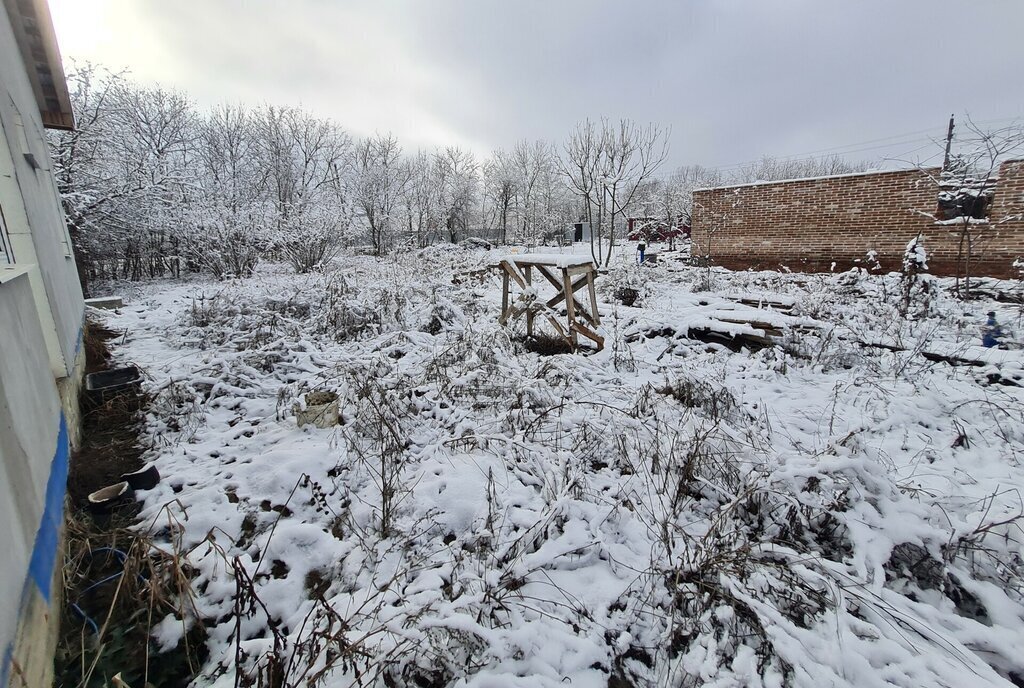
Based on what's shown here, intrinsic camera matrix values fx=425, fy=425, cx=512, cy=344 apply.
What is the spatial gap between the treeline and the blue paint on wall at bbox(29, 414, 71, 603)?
11.2 meters

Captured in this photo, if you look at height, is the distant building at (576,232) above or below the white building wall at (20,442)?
above

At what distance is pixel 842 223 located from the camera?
10164 millimetres

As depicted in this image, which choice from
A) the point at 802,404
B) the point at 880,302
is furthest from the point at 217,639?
the point at 880,302

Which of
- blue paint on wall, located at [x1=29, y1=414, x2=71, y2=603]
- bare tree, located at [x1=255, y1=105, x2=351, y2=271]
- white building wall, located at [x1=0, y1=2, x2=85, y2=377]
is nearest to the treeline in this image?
bare tree, located at [x1=255, y1=105, x2=351, y2=271]

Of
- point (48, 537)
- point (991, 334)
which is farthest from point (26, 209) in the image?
point (991, 334)

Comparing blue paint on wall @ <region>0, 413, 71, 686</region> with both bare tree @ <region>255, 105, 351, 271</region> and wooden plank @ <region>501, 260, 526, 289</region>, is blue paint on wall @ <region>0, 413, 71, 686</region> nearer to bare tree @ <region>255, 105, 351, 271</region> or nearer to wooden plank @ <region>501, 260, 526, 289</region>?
wooden plank @ <region>501, 260, 526, 289</region>

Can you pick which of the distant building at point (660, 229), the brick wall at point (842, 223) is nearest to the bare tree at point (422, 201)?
the distant building at point (660, 229)

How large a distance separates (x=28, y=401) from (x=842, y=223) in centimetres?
1341

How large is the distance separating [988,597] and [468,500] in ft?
7.84

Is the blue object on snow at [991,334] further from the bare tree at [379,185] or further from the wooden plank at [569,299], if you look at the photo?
the bare tree at [379,185]

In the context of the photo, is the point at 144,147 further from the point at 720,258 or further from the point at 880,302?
the point at 880,302

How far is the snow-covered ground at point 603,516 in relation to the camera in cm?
162

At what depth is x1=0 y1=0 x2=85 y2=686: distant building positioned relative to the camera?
1383 mm

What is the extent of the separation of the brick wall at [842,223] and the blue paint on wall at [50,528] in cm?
1303
